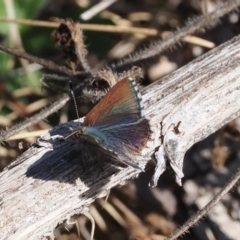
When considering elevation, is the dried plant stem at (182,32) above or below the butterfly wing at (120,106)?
above

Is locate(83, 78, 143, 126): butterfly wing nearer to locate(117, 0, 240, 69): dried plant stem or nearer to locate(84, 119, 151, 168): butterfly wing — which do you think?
locate(84, 119, 151, 168): butterfly wing

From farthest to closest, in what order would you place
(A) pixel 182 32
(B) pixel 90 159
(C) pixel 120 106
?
(A) pixel 182 32
(B) pixel 90 159
(C) pixel 120 106

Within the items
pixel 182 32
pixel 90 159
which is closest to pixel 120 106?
pixel 90 159

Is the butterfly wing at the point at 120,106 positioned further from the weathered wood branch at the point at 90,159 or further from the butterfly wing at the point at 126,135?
the weathered wood branch at the point at 90,159

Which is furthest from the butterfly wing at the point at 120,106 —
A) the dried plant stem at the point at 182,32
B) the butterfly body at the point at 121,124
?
the dried plant stem at the point at 182,32

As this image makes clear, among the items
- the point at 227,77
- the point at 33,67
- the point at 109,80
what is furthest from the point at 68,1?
the point at 227,77

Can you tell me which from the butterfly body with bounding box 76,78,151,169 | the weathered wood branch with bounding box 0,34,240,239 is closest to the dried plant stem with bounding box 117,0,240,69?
the weathered wood branch with bounding box 0,34,240,239

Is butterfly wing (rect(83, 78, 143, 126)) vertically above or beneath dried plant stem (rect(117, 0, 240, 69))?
beneath

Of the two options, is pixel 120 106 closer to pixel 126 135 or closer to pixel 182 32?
pixel 126 135
